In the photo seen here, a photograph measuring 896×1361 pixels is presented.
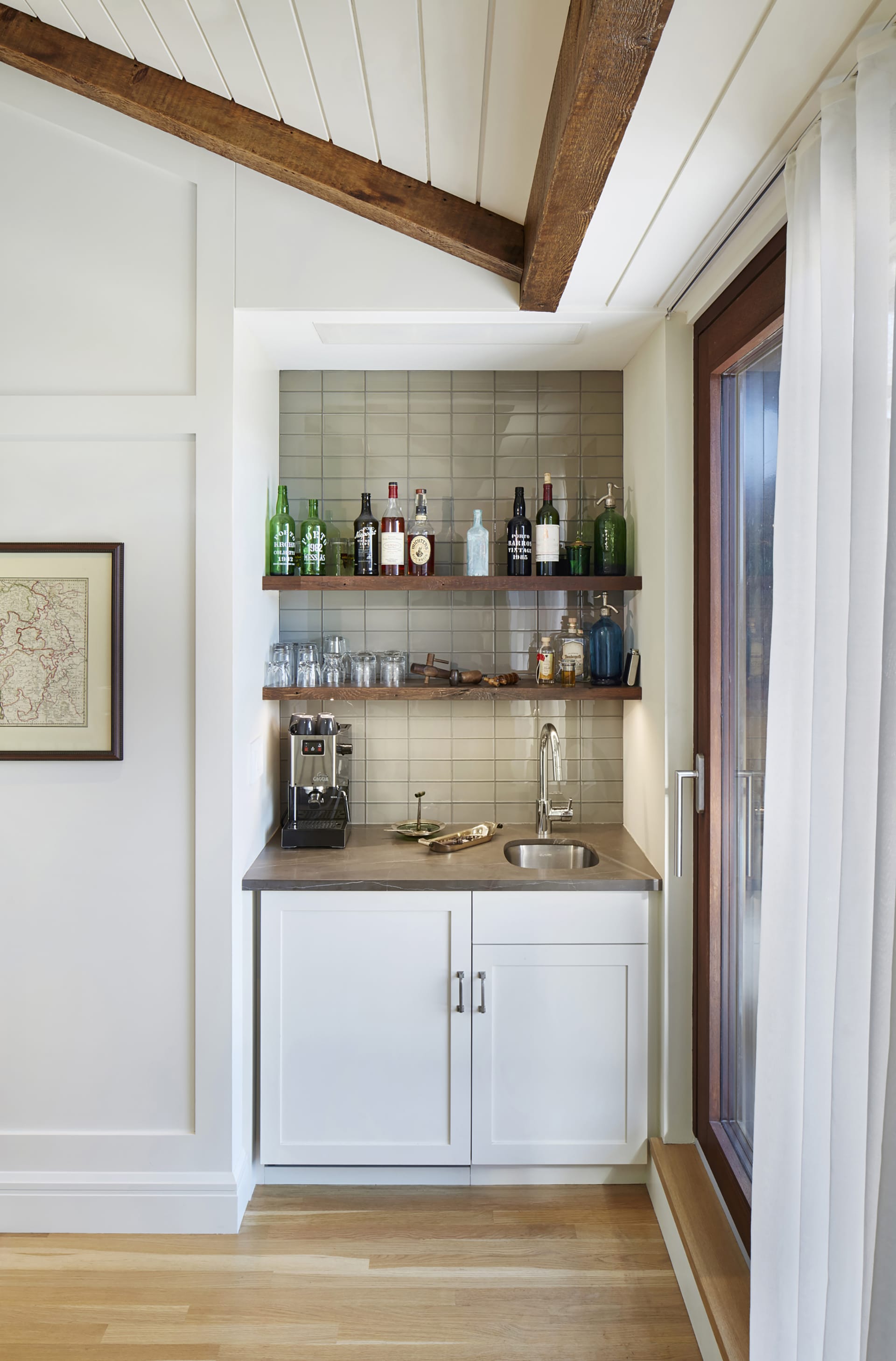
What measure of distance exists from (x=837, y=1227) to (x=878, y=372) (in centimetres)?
110

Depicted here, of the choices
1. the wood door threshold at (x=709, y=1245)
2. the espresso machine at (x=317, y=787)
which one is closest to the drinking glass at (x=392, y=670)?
the espresso machine at (x=317, y=787)

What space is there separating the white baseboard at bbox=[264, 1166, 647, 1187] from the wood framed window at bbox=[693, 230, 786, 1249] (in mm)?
314

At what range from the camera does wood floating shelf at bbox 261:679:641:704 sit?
8.33 ft

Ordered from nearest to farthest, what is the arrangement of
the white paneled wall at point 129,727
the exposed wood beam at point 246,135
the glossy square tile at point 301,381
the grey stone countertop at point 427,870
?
the exposed wood beam at point 246,135
the white paneled wall at point 129,727
the grey stone countertop at point 427,870
the glossy square tile at point 301,381

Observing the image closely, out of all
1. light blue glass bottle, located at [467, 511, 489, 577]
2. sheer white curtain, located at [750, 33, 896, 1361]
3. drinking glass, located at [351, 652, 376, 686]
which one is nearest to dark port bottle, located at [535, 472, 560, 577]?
light blue glass bottle, located at [467, 511, 489, 577]

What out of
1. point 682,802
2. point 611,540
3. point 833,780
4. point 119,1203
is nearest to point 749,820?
point 682,802

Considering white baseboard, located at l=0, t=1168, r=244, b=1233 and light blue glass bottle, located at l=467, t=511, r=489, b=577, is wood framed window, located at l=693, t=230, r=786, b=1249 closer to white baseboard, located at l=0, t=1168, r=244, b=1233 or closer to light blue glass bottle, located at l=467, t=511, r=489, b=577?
light blue glass bottle, located at l=467, t=511, r=489, b=577

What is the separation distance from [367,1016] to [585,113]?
2.09m

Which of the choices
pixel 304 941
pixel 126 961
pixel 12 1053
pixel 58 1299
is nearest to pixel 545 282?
pixel 304 941

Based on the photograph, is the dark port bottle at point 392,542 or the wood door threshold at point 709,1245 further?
the dark port bottle at point 392,542

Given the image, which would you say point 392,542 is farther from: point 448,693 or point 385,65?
point 385,65

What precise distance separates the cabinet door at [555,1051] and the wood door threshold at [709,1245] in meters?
0.16

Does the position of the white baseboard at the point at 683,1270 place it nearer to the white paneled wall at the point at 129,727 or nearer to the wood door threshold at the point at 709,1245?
the wood door threshold at the point at 709,1245

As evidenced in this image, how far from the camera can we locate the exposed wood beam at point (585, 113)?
3.68 feet
